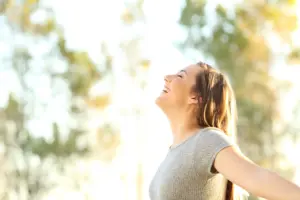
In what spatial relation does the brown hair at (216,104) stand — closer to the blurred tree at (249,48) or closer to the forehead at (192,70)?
the forehead at (192,70)

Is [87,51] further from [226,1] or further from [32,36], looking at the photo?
[226,1]

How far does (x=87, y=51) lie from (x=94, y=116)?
2.24 ft

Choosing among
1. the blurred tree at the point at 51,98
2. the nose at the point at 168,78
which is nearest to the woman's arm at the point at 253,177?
the nose at the point at 168,78

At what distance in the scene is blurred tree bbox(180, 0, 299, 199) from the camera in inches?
196

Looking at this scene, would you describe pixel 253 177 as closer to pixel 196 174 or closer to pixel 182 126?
pixel 196 174

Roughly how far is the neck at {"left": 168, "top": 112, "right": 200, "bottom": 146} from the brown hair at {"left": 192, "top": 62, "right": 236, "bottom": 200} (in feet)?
0.05

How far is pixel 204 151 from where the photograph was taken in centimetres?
82

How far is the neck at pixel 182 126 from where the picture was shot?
3.06ft

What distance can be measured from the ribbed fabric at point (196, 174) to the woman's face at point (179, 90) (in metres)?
0.09

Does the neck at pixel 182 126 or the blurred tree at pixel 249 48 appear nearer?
the neck at pixel 182 126

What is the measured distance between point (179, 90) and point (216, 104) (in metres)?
0.08

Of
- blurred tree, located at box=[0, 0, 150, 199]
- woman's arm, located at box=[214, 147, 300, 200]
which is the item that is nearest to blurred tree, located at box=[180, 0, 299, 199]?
blurred tree, located at box=[0, 0, 150, 199]

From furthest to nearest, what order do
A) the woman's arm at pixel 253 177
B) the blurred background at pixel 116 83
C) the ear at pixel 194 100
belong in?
the blurred background at pixel 116 83, the ear at pixel 194 100, the woman's arm at pixel 253 177

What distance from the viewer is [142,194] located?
4984mm
